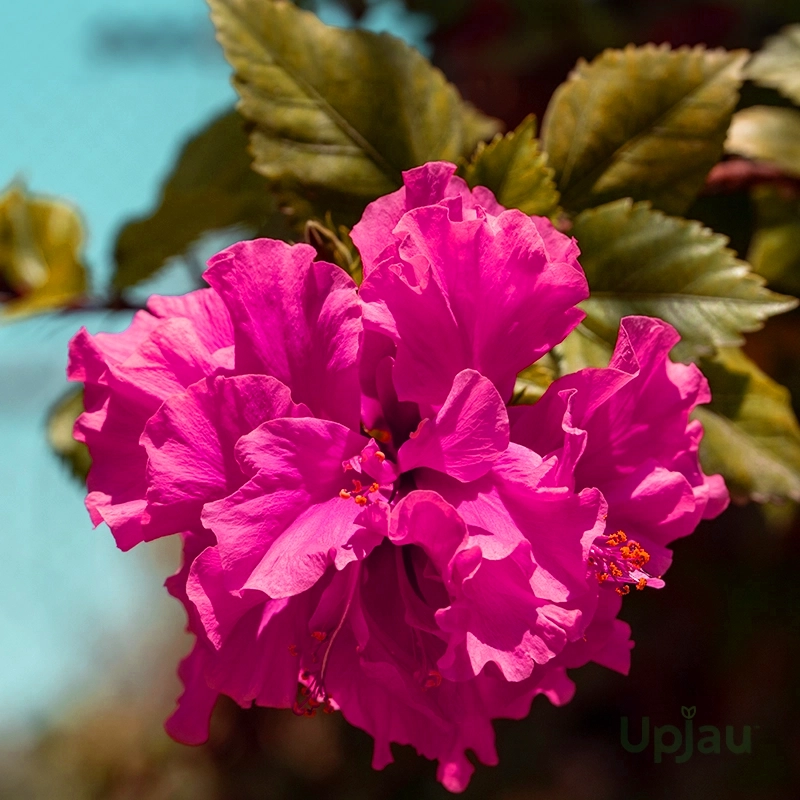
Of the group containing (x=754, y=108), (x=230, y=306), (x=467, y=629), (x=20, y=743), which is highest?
(x=230, y=306)

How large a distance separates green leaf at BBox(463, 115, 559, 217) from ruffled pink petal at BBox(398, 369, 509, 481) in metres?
0.33

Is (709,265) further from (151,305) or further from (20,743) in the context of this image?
(20,743)

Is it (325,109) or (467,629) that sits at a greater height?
(325,109)

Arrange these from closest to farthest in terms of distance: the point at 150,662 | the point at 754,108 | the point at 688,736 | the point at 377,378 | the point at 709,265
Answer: the point at 377,378 → the point at 709,265 → the point at 688,736 → the point at 754,108 → the point at 150,662

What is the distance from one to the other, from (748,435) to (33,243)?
1.51m

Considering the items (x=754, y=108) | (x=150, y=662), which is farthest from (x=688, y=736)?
(x=150, y=662)

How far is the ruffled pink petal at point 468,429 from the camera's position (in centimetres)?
78

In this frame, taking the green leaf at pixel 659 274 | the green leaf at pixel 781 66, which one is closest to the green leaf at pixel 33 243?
the green leaf at pixel 659 274

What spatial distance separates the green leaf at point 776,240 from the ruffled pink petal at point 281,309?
3.32ft

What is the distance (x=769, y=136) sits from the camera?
1.53 m

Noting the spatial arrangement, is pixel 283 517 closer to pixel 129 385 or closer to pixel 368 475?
pixel 368 475

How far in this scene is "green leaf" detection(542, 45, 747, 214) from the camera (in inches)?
45.5

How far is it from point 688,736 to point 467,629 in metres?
0.75

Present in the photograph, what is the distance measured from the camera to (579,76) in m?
1.18
